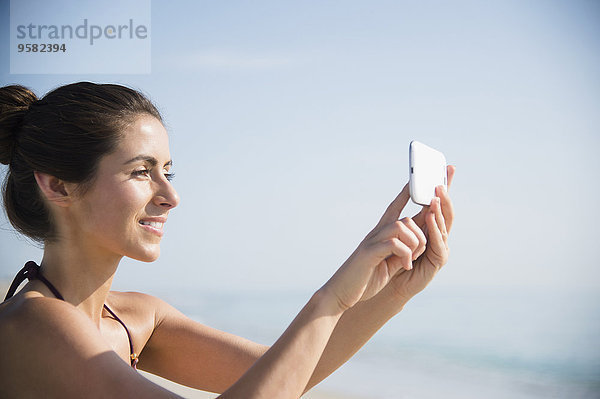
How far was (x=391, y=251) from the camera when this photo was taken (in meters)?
1.09

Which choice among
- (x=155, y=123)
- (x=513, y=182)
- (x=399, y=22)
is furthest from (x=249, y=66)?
(x=155, y=123)

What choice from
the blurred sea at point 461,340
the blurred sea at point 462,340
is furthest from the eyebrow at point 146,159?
the blurred sea at point 462,340

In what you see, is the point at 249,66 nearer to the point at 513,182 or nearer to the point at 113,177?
the point at 513,182

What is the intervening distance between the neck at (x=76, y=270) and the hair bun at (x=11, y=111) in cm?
26

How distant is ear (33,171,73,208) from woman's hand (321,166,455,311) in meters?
0.63

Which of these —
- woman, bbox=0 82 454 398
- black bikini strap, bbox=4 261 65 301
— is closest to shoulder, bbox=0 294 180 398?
woman, bbox=0 82 454 398

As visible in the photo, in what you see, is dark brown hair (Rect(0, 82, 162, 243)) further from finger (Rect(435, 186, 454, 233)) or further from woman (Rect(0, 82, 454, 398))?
finger (Rect(435, 186, 454, 233))

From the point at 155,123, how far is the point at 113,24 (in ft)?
28.7

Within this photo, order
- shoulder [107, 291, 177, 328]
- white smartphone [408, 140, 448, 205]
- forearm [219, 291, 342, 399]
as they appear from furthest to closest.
A: shoulder [107, 291, 177, 328], white smartphone [408, 140, 448, 205], forearm [219, 291, 342, 399]

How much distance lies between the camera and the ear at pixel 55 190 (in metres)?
1.38

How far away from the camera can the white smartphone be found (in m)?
1.21

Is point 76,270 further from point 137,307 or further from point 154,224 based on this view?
→ point 137,307

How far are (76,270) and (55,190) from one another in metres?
0.18

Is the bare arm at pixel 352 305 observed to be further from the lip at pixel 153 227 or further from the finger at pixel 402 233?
the lip at pixel 153 227
